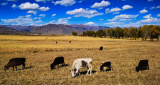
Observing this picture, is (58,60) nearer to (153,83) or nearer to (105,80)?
(105,80)

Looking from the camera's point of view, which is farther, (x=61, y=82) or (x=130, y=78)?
(x=130, y=78)

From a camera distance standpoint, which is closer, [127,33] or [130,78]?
[130,78]

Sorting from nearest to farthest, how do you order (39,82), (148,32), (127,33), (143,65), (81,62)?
(39,82) → (81,62) → (143,65) → (148,32) → (127,33)

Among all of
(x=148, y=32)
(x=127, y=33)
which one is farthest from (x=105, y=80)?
(x=127, y=33)

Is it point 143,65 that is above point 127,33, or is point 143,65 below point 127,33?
below

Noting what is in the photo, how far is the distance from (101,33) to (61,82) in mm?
148996

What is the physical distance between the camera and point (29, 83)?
1030 cm

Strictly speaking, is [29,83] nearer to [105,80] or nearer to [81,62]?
[81,62]

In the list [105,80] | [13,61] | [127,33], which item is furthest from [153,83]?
[127,33]

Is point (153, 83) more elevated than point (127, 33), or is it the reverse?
point (127, 33)

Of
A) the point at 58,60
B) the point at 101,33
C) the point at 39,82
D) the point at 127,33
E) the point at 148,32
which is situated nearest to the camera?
the point at 39,82

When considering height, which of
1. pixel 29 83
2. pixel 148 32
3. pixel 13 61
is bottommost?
pixel 29 83

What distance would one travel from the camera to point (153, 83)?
9844 millimetres

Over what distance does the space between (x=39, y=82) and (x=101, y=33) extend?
14932 centimetres
